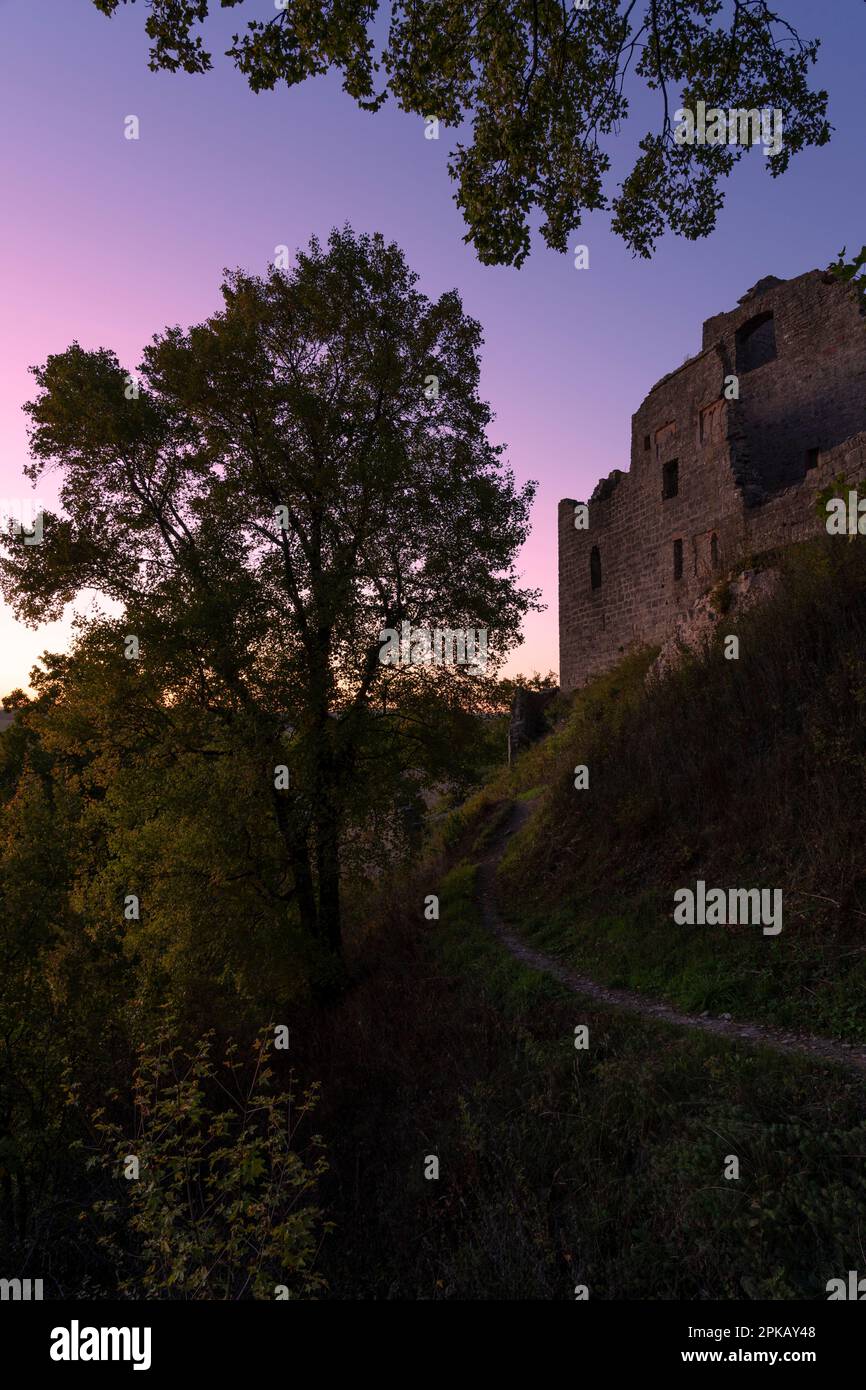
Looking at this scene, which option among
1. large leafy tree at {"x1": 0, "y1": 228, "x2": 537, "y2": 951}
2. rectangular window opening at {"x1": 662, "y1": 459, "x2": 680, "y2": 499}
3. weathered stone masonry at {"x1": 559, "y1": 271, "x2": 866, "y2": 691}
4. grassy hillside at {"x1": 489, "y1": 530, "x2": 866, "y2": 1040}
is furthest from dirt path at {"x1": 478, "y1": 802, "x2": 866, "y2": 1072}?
rectangular window opening at {"x1": 662, "y1": 459, "x2": 680, "y2": 499}

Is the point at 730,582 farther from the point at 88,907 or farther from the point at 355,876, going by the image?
the point at 88,907

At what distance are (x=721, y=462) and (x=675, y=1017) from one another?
1824 cm

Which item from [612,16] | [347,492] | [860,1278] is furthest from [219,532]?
[860,1278]

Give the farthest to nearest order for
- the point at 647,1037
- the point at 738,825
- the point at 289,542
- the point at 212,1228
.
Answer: the point at 289,542 < the point at 738,825 < the point at 647,1037 < the point at 212,1228

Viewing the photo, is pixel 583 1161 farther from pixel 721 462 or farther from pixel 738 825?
pixel 721 462

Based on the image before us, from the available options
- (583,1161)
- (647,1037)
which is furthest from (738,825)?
(583,1161)

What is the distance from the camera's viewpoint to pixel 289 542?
51.0 feet

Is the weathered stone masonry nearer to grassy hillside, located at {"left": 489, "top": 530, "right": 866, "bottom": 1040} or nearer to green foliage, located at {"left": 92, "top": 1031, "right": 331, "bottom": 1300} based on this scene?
grassy hillside, located at {"left": 489, "top": 530, "right": 866, "bottom": 1040}

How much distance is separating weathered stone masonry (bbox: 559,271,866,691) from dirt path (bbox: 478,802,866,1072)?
11.1 m

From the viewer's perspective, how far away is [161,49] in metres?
6.25

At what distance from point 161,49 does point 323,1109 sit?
13279 millimetres

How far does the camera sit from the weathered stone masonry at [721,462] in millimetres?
20859

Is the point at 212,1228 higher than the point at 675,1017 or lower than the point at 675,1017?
lower

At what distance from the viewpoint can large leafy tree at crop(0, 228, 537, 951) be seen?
46.1 feet
